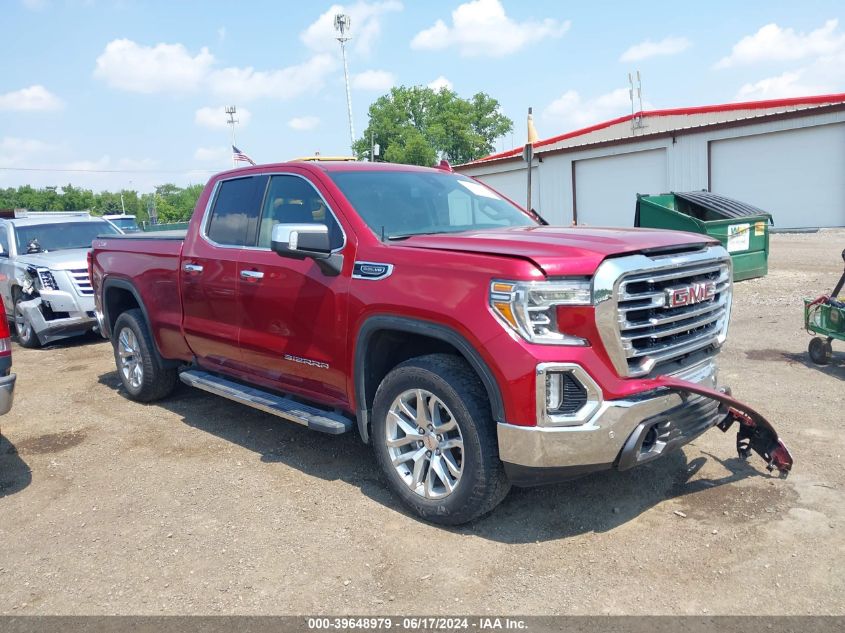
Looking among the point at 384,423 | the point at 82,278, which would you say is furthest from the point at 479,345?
the point at 82,278

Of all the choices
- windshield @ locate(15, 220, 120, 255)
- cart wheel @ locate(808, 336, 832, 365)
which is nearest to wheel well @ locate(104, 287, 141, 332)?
windshield @ locate(15, 220, 120, 255)

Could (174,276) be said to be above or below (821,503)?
above

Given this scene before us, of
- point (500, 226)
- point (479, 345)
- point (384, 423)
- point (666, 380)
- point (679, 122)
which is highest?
point (679, 122)

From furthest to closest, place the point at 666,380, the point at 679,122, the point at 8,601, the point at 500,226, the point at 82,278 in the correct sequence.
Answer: the point at 679,122 → the point at 82,278 → the point at 500,226 → the point at 666,380 → the point at 8,601

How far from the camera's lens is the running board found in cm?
427

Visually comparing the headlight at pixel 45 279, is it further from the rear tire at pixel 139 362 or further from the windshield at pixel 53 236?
the rear tire at pixel 139 362

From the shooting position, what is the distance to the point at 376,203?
14.8 ft

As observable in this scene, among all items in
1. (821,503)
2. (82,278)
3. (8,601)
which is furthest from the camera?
(82,278)

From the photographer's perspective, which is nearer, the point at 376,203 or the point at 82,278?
the point at 376,203

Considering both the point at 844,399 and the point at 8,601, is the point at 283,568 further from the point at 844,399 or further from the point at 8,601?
the point at 844,399

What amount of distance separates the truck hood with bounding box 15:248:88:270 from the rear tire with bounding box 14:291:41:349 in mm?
515

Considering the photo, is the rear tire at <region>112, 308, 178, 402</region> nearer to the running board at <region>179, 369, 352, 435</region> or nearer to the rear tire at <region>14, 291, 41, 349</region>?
the running board at <region>179, 369, 352, 435</region>

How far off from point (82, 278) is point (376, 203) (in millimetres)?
6346

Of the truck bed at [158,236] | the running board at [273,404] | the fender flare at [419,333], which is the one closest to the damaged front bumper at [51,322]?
the truck bed at [158,236]
